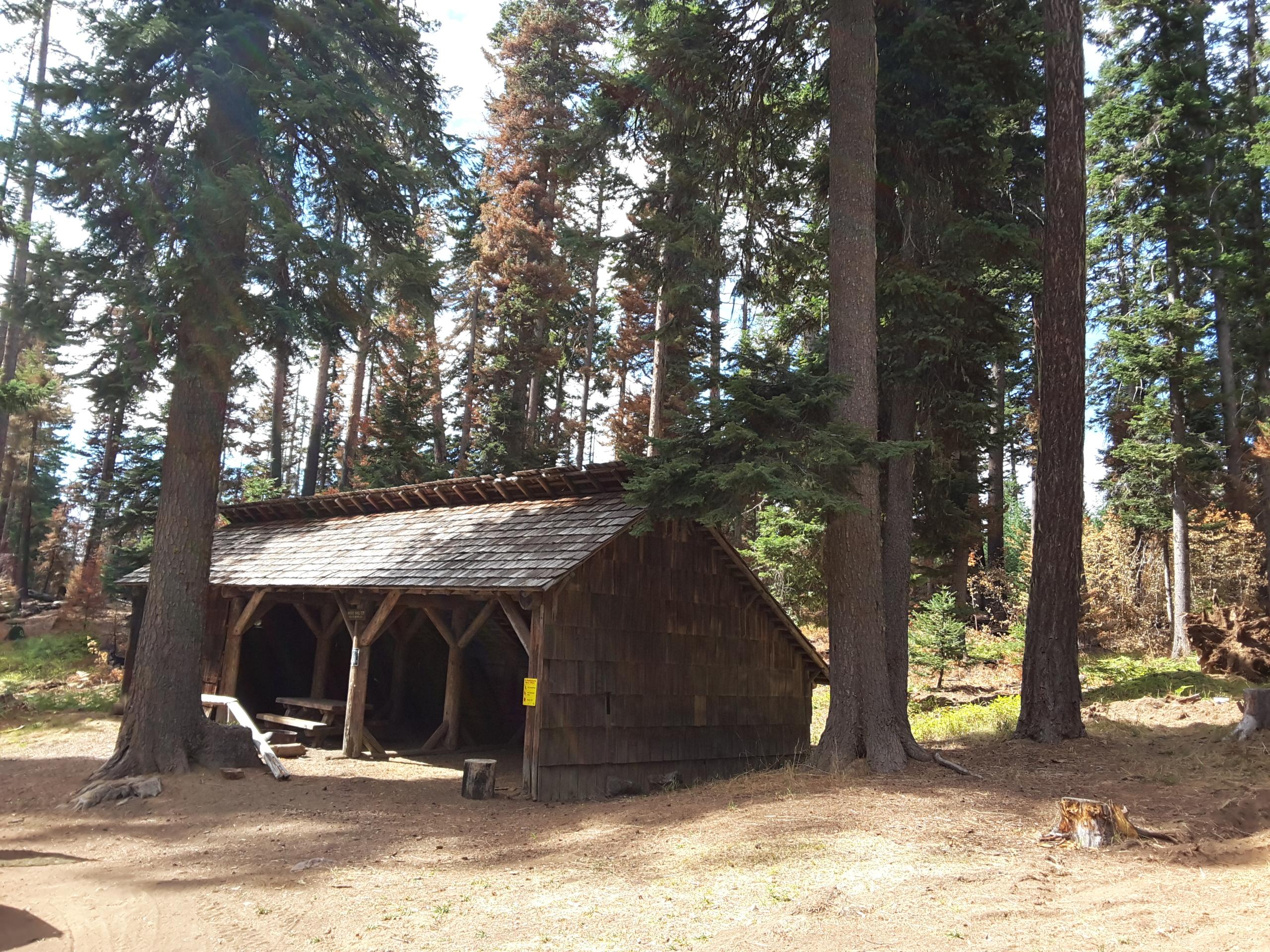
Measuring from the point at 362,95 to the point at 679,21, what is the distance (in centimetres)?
437

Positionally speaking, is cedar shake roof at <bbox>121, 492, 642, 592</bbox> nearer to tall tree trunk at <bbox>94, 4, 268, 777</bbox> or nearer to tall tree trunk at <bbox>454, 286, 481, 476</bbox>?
tall tree trunk at <bbox>94, 4, 268, 777</bbox>

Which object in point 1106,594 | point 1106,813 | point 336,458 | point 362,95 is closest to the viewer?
point 1106,813

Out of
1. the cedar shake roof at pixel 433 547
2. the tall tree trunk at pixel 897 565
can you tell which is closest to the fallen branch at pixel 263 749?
the cedar shake roof at pixel 433 547

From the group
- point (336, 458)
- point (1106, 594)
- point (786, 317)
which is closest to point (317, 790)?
point (786, 317)

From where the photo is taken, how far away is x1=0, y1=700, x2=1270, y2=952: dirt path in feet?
17.3

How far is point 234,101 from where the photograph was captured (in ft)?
36.9

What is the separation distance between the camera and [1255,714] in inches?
388

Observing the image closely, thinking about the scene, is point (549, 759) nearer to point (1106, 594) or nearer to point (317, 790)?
point (317, 790)

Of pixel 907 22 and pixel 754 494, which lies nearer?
pixel 754 494

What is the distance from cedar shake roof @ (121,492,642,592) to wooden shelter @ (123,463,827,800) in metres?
0.04

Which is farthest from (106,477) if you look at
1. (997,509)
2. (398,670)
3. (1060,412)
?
(1060,412)

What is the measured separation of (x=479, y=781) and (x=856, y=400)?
660 centimetres

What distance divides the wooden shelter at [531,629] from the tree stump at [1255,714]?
622cm

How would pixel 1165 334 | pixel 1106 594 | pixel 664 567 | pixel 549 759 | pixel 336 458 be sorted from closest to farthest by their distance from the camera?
1. pixel 549 759
2. pixel 664 567
3. pixel 1165 334
4. pixel 1106 594
5. pixel 336 458
